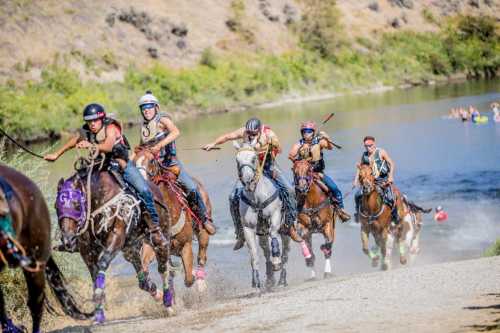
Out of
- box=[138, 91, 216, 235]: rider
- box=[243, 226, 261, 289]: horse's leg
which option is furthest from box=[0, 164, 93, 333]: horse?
box=[243, 226, 261, 289]: horse's leg

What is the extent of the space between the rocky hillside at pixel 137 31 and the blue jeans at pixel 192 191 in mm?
60426

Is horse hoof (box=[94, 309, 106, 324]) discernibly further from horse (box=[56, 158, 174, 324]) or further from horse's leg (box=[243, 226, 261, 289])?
horse's leg (box=[243, 226, 261, 289])

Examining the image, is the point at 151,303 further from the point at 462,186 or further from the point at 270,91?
the point at 270,91

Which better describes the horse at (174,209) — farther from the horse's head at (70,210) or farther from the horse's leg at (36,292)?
the horse's leg at (36,292)

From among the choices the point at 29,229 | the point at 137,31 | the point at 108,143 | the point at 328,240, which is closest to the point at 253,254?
the point at 328,240

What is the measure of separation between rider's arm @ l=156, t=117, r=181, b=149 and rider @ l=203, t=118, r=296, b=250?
4.40 feet

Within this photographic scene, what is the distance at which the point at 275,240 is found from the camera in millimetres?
16047

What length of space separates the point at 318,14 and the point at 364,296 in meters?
109

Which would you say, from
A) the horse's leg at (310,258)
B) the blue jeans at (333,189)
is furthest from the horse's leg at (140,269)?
the blue jeans at (333,189)

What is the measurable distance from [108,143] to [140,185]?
0.82m

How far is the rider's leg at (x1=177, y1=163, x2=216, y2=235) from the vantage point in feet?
52.2

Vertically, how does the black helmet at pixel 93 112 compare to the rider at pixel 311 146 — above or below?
above

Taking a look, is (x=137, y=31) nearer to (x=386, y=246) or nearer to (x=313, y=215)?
(x=386, y=246)

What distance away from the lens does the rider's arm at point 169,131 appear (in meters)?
14.7
